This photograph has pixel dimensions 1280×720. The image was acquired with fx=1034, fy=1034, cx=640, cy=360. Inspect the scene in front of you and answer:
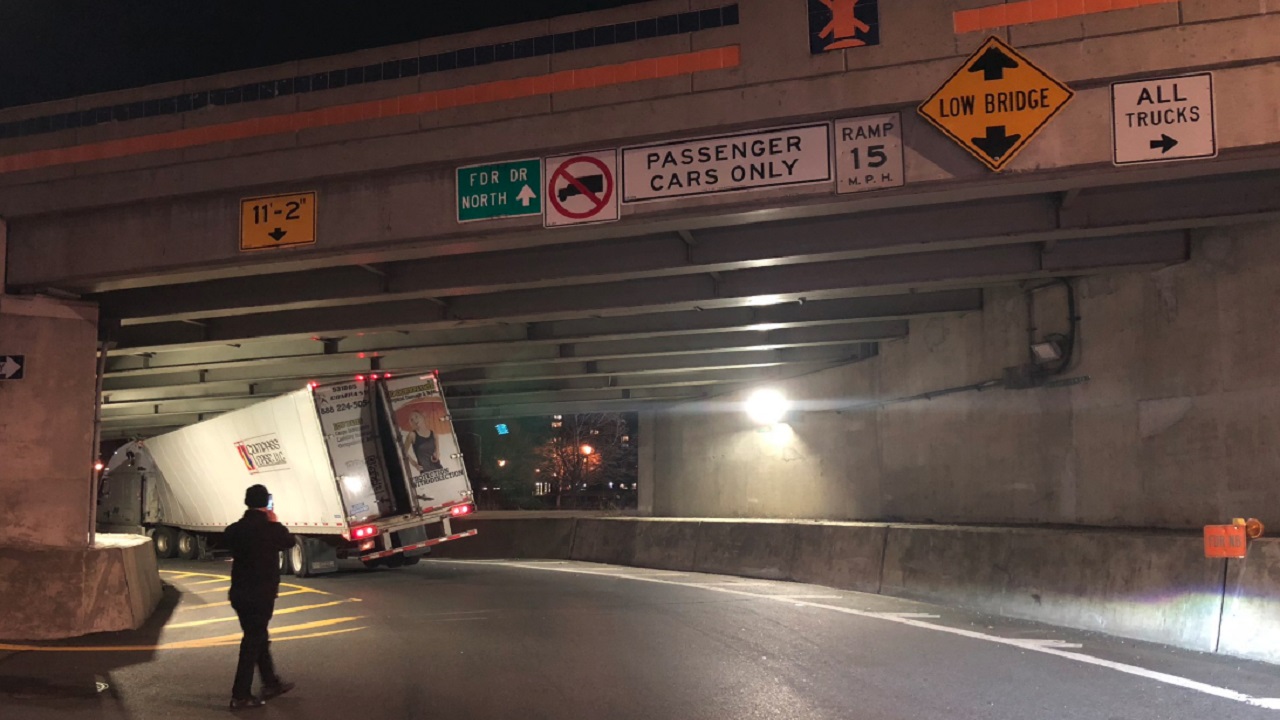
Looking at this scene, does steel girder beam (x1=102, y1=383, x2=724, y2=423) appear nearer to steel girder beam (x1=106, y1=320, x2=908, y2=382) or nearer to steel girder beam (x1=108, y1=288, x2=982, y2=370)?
steel girder beam (x1=106, y1=320, x2=908, y2=382)

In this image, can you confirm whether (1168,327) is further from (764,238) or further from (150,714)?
(150,714)

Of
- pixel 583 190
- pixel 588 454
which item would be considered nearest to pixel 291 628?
pixel 583 190

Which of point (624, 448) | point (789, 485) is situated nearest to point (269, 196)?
point (789, 485)

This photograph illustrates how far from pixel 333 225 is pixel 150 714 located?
540 cm

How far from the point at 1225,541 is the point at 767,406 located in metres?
12.9

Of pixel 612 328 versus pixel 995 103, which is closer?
pixel 995 103

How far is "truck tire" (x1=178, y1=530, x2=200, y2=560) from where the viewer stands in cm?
2834

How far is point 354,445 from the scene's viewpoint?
59.6 ft

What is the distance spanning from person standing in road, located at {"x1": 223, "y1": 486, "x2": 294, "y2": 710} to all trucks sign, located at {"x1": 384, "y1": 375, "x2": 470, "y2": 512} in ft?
34.2

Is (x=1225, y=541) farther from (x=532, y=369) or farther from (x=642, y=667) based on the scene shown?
(x=532, y=369)

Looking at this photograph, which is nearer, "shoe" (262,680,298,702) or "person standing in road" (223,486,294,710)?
"person standing in road" (223,486,294,710)

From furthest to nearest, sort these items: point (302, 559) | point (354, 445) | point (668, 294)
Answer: point (302, 559) < point (354, 445) < point (668, 294)

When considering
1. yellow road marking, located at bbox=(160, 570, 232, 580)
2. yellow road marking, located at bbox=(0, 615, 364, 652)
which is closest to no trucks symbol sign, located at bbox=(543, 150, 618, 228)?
yellow road marking, located at bbox=(0, 615, 364, 652)

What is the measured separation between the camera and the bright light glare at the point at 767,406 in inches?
840
